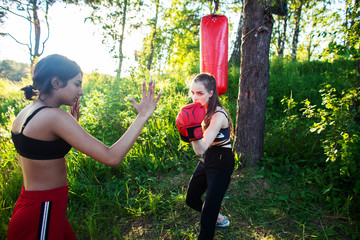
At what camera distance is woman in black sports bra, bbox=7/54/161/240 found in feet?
3.98

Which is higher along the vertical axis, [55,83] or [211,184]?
[55,83]

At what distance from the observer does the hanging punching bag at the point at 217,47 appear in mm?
3568

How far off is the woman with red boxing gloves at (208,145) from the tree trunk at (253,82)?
1.42 m

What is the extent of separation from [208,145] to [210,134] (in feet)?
0.36

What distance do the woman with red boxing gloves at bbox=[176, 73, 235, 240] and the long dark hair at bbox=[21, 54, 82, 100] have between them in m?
0.87

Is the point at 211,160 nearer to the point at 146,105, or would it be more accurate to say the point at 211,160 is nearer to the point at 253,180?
the point at 146,105

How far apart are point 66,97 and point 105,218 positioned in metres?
1.92

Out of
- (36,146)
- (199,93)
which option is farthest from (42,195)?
(199,93)

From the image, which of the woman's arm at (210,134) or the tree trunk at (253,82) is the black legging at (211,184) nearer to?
the woman's arm at (210,134)

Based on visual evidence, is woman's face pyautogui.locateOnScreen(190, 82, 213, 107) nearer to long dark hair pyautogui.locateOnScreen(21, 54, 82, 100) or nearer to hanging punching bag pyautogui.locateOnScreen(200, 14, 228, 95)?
long dark hair pyautogui.locateOnScreen(21, 54, 82, 100)

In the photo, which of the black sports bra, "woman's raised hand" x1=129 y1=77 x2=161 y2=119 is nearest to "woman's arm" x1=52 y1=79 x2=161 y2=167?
the black sports bra

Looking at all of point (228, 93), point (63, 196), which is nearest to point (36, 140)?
point (63, 196)

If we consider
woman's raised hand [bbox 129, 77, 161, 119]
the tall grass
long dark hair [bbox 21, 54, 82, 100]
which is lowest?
the tall grass

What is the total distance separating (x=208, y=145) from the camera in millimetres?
1790
